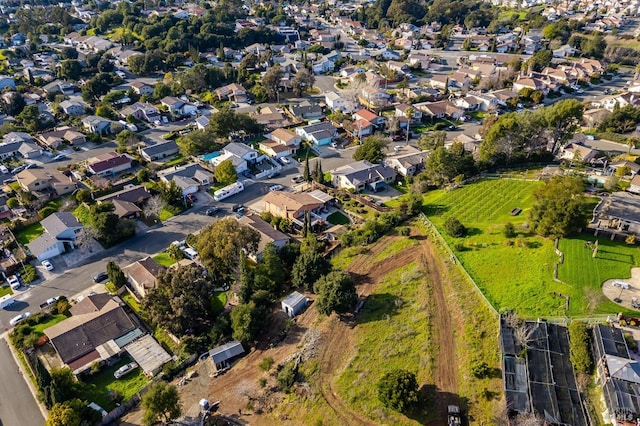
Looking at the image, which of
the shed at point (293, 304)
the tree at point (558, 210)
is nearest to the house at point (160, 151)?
the shed at point (293, 304)

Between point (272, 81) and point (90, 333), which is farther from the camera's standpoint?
point (272, 81)

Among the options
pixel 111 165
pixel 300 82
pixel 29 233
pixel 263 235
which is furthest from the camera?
pixel 300 82

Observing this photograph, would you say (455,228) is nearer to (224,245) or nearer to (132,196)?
(224,245)

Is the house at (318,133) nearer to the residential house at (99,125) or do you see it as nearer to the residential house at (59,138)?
the residential house at (99,125)

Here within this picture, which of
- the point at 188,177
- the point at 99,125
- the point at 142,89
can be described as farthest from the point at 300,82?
the point at 188,177

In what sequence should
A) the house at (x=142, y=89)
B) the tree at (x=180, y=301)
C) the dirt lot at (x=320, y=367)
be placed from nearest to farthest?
1. the dirt lot at (x=320, y=367)
2. the tree at (x=180, y=301)
3. the house at (x=142, y=89)

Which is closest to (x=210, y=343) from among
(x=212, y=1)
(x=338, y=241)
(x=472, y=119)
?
(x=338, y=241)

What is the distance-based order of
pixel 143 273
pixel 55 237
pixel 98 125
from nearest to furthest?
pixel 143 273 → pixel 55 237 → pixel 98 125
